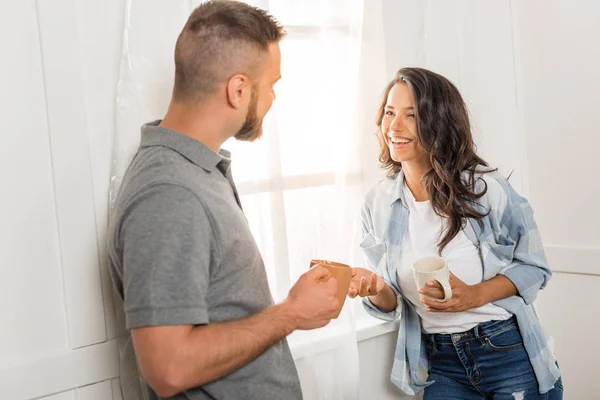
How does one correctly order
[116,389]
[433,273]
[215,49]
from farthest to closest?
1. [433,273]
2. [116,389]
3. [215,49]

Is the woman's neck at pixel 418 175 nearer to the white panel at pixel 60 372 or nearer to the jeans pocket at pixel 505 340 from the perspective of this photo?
the jeans pocket at pixel 505 340

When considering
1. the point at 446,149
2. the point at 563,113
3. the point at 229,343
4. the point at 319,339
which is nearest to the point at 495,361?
the point at 319,339

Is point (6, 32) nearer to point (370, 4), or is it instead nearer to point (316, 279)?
point (316, 279)

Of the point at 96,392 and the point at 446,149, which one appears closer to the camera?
the point at 96,392

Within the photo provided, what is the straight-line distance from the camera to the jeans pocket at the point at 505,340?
192cm

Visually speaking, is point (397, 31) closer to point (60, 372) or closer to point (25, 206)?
point (25, 206)

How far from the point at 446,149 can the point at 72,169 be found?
1073 mm

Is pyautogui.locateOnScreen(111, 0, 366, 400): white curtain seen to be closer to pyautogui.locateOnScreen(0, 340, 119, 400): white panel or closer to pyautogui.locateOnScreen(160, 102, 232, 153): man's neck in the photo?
pyautogui.locateOnScreen(160, 102, 232, 153): man's neck

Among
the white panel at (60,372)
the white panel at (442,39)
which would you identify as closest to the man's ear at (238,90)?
the white panel at (60,372)

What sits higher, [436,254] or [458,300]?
[436,254]

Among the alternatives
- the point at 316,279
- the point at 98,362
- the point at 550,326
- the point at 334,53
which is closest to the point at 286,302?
the point at 316,279

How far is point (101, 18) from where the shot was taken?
154 cm

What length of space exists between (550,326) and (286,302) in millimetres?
1736

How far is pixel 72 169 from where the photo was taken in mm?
1486
